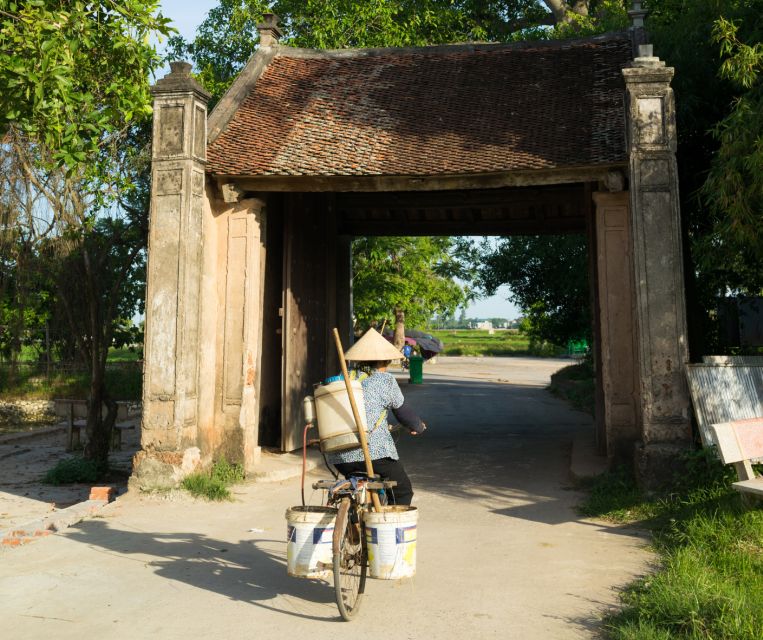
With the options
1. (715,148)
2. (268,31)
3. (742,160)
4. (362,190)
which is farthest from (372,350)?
(268,31)

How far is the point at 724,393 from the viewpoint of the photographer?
7.87 meters

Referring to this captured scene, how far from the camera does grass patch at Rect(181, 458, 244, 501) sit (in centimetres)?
866

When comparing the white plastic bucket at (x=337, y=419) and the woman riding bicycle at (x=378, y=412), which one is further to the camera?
the woman riding bicycle at (x=378, y=412)

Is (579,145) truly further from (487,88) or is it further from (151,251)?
(151,251)

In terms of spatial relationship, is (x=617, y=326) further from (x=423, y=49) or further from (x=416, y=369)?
(x=416, y=369)

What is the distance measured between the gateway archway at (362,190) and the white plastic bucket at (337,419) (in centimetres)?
435

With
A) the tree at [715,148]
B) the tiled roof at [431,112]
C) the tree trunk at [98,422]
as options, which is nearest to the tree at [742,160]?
the tree at [715,148]

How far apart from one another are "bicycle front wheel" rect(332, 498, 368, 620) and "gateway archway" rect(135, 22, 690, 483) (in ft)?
14.2

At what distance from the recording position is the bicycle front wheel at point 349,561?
459 cm

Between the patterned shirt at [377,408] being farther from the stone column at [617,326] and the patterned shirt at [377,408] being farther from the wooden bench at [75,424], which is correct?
the wooden bench at [75,424]

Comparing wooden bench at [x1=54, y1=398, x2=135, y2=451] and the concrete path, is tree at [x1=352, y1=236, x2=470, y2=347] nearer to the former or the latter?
wooden bench at [x1=54, y1=398, x2=135, y2=451]

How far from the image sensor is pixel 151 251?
9.25m

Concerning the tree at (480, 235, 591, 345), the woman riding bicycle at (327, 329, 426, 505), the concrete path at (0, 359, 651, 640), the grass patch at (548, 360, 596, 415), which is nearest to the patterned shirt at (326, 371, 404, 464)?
the woman riding bicycle at (327, 329, 426, 505)

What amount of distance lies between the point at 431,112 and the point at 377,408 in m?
6.91
